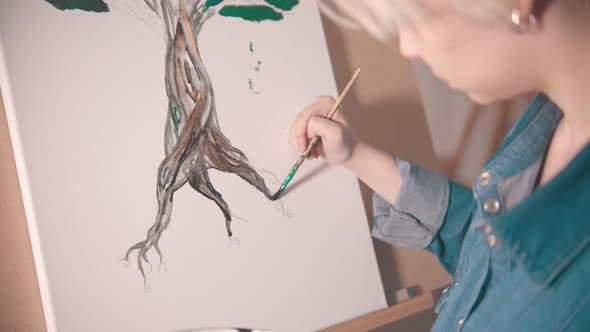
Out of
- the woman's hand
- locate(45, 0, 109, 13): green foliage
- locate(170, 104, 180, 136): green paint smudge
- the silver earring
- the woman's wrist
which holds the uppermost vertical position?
locate(45, 0, 109, 13): green foliage

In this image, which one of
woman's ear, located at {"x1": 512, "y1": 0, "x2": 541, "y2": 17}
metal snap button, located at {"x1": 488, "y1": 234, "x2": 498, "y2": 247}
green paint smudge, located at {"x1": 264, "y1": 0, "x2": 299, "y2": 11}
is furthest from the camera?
green paint smudge, located at {"x1": 264, "y1": 0, "x2": 299, "y2": 11}

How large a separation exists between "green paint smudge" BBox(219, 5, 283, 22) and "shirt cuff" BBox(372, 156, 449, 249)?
326 mm

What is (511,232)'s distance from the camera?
18.8 inches

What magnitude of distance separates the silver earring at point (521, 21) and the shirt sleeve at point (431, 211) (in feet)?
1.08

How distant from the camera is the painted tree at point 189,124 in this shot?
0.73 meters

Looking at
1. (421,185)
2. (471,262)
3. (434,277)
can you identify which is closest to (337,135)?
(421,185)

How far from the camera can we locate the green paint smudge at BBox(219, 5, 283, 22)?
0.82 metres

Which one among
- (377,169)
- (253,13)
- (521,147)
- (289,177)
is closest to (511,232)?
(521,147)

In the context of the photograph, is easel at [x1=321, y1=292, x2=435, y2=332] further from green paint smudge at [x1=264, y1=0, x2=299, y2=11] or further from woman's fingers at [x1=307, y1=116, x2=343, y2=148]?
green paint smudge at [x1=264, y1=0, x2=299, y2=11]

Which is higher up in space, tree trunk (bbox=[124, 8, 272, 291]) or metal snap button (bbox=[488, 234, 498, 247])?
tree trunk (bbox=[124, 8, 272, 291])

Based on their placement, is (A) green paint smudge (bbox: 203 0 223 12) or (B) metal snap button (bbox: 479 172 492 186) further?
(A) green paint smudge (bbox: 203 0 223 12)

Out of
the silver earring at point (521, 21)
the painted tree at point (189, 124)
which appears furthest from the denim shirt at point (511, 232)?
the painted tree at point (189, 124)

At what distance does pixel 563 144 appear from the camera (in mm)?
544

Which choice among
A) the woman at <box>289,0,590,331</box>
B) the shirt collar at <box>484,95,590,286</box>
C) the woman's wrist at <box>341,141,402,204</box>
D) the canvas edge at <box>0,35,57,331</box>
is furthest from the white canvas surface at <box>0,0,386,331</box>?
the shirt collar at <box>484,95,590,286</box>
